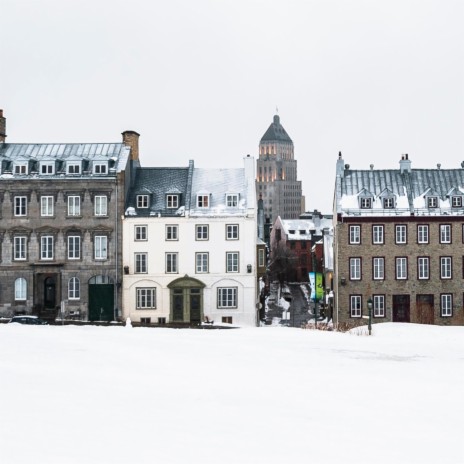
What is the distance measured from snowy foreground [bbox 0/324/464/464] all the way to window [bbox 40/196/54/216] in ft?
92.5

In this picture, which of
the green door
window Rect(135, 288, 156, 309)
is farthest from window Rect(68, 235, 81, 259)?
window Rect(135, 288, 156, 309)

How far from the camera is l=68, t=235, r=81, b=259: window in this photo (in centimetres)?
5300

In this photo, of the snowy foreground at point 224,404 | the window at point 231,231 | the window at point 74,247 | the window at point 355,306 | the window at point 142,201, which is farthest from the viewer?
the window at point 142,201

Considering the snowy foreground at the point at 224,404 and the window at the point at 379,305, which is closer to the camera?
the snowy foreground at the point at 224,404

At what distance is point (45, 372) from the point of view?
1817 centimetres

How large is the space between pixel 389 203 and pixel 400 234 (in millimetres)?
2563

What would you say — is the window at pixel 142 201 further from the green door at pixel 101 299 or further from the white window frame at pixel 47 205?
the green door at pixel 101 299

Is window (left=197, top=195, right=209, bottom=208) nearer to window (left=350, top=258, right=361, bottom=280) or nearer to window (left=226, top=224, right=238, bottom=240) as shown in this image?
window (left=226, top=224, right=238, bottom=240)

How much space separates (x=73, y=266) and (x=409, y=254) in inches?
1010

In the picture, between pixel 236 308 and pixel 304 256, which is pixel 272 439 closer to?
pixel 236 308

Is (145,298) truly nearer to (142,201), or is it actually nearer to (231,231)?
(142,201)

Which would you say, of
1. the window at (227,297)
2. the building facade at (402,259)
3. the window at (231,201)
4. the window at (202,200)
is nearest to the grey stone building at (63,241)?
the window at (202,200)

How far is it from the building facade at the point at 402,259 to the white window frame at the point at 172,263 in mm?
12485

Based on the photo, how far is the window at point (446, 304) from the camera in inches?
2114
